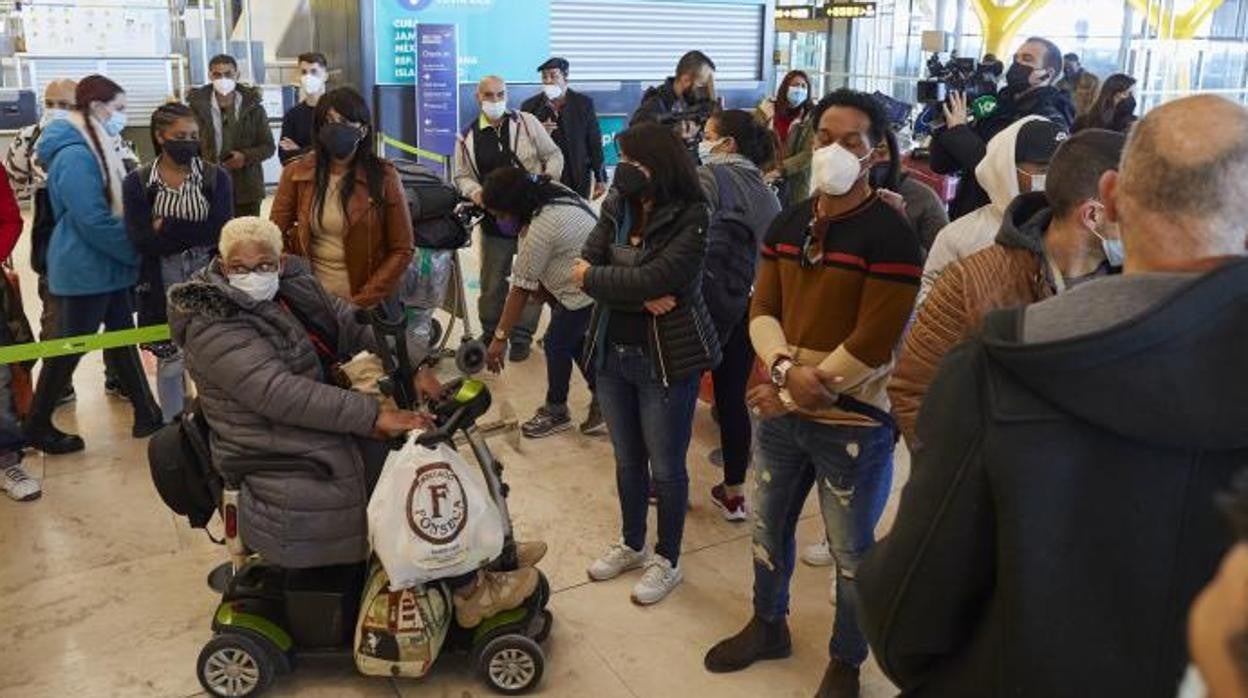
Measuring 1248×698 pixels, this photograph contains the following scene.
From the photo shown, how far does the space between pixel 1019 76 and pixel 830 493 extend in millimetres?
3224

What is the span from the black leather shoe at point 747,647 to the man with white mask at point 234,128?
445cm

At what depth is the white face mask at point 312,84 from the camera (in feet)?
21.8

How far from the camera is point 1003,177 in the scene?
8.55ft

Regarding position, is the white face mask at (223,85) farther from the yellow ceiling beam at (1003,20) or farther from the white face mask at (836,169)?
the yellow ceiling beam at (1003,20)

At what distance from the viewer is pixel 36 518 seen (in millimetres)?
3850

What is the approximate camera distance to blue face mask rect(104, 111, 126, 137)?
4375mm

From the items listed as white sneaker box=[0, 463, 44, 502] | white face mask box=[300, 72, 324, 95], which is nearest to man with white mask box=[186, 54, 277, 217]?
white face mask box=[300, 72, 324, 95]

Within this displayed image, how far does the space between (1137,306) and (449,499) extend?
1876mm

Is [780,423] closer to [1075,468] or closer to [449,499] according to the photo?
[449,499]

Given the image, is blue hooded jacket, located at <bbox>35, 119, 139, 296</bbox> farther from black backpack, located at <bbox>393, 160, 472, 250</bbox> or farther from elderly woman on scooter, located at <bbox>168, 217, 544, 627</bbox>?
elderly woman on scooter, located at <bbox>168, 217, 544, 627</bbox>

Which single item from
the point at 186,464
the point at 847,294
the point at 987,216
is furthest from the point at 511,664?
the point at 987,216

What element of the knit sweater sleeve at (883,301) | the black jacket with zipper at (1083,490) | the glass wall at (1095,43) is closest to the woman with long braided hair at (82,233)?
the knit sweater sleeve at (883,301)

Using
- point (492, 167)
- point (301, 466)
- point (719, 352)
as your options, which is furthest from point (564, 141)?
point (301, 466)

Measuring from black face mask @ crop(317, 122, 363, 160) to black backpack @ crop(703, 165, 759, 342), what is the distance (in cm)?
128
